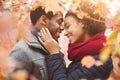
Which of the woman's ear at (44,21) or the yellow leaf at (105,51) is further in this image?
the woman's ear at (44,21)

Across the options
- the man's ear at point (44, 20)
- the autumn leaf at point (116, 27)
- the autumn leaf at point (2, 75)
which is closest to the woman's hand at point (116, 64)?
the autumn leaf at point (116, 27)

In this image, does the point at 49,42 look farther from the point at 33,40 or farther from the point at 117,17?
the point at 117,17

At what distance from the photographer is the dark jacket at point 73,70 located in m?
2.03

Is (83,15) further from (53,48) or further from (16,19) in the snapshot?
(16,19)

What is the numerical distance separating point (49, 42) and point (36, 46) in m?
0.08

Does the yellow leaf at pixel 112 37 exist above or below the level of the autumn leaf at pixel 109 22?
below

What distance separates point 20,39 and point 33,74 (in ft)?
0.70

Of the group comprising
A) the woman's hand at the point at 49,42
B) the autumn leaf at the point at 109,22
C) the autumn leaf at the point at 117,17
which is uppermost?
the autumn leaf at the point at 117,17

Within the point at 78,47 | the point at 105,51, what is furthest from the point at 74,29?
the point at 105,51

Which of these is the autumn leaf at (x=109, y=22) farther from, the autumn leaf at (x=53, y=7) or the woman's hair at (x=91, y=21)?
the autumn leaf at (x=53, y=7)

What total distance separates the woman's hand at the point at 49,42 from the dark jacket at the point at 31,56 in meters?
0.03

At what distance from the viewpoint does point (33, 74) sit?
208cm

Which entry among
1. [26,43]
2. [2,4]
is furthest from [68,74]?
[2,4]

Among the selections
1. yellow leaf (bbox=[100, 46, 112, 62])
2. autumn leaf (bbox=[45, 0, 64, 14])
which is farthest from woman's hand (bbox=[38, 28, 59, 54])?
yellow leaf (bbox=[100, 46, 112, 62])
